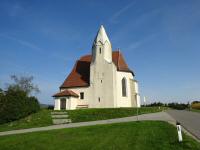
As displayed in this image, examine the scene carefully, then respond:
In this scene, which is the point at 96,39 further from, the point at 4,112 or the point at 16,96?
the point at 4,112

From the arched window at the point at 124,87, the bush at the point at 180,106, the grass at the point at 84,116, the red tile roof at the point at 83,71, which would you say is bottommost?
the grass at the point at 84,116

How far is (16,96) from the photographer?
Result: 3045 cm

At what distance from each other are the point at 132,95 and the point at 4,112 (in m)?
22.2

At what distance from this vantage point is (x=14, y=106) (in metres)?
28.9

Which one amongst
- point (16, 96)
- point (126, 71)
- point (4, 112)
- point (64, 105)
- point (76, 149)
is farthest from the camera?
point (126, 71)

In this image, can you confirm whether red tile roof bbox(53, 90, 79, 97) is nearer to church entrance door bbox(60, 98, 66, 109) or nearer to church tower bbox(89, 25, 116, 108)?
church entrance door bbox(60, 98, 66, 109)

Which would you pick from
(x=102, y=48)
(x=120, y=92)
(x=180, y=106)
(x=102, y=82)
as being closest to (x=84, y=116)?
(x=102, y=82)

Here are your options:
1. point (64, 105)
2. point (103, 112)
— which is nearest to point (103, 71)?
point (64, 105)

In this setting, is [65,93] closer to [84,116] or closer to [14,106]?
[14,106]

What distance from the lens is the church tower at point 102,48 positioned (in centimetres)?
4166

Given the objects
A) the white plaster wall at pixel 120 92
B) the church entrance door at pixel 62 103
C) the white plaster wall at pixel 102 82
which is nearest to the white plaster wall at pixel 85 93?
the white plaster wall at pixel 102 82

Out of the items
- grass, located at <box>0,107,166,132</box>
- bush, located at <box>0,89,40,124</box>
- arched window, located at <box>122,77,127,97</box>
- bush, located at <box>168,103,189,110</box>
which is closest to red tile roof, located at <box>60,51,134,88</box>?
arched window, located at <box>122,77,127,97</box>

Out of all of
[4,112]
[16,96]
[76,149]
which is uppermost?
[16,96]

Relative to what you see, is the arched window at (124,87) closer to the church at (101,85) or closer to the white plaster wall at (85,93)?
the church at (101,85)
